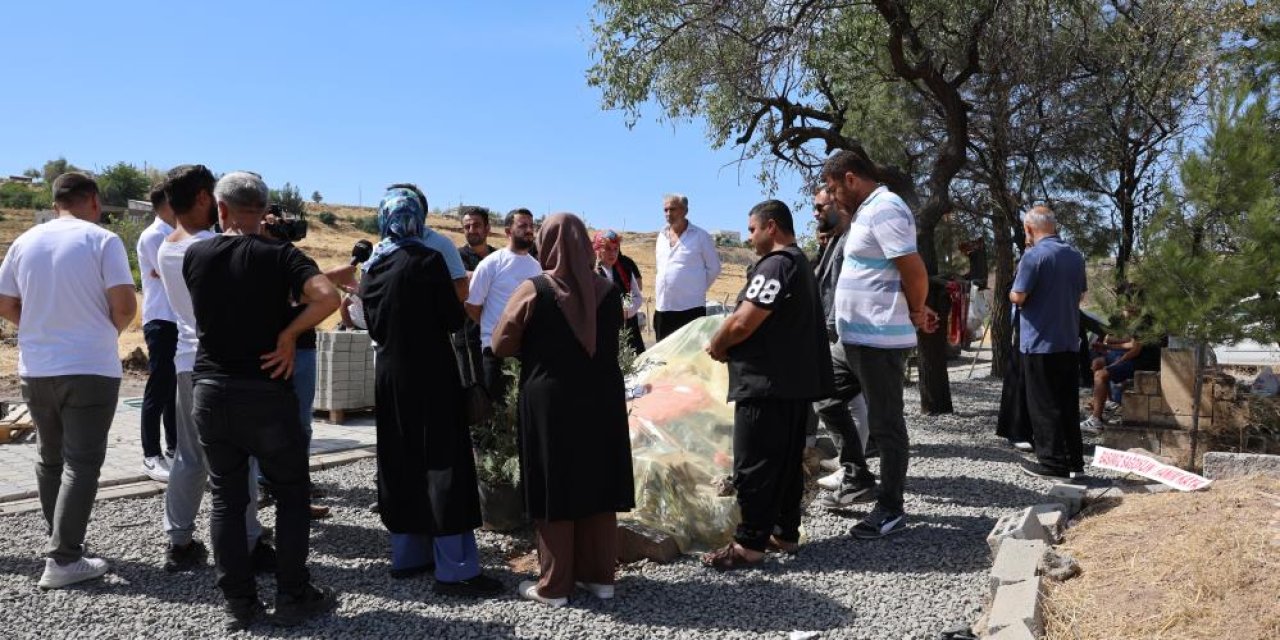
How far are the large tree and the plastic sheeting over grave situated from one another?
9.54ft

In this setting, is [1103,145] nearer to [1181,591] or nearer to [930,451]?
[930,451]

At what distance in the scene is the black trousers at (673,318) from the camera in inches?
299

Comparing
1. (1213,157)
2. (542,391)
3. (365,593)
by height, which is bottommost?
(365,593)

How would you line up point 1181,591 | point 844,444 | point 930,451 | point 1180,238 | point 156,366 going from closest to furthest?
point 1181,591 → point 844,444 → point 156,366 → point 1180,238 → point 930,451

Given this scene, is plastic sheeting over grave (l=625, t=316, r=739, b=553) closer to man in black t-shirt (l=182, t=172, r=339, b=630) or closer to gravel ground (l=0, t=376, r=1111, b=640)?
gravel ground (l=0, t=376, r=1111, b=640)

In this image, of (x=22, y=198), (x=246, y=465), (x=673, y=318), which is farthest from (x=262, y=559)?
(x=22, y=198)

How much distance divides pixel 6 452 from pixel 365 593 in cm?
479

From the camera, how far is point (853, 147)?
901 centimetres

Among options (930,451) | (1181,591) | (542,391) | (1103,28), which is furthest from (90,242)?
(1103,28)

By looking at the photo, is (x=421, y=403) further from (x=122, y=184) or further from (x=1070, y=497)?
(x=122, y=184)

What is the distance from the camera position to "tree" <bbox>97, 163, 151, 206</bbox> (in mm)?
45781

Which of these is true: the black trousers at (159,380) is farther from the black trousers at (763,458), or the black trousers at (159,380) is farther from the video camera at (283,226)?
the black trousers at (763,458)

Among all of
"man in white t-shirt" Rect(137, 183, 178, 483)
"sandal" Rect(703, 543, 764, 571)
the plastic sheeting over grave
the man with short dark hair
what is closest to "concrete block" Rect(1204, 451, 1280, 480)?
the plastic sheeting over grave

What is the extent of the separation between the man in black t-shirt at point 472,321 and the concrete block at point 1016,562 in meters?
3.61
